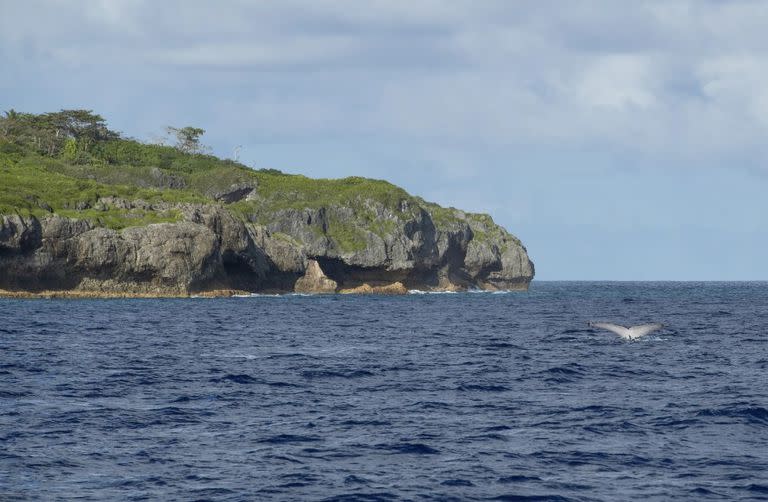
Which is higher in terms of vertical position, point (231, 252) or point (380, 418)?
point (231, 252)

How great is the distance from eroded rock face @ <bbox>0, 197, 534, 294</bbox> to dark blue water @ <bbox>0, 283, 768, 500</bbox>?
5991 cm

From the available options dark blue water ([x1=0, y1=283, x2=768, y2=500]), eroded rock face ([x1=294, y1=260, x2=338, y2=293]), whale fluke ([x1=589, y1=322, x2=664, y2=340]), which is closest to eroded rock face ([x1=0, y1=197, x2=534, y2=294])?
eroded rock face ([x1=294, y1=260, x2=338, y2=293])

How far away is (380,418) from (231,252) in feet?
354

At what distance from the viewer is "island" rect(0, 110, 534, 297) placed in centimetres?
11894

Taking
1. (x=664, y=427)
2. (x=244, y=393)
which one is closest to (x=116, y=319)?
(x=244, y=393)

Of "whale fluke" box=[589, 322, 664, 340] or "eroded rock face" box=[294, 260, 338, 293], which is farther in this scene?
"eroded rock face" box=[294, 260, 338, 293]

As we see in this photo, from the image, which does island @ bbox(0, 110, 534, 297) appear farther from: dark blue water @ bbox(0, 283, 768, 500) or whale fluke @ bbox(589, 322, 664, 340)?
whale fluke @ bbox(589, 322, 664, 340)

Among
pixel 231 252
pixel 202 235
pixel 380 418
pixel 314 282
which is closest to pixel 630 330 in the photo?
pixel 380 418

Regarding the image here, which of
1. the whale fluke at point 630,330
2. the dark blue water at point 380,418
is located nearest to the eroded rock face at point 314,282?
the dark blue water at point 380,418

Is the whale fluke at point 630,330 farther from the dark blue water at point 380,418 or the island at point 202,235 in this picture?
the island at point 202,235

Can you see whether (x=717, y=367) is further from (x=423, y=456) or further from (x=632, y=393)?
(x=423, y=456)

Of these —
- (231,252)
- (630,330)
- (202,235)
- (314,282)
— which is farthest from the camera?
(314,282)

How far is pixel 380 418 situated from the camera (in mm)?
31453

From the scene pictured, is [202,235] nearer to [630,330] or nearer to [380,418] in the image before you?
[630,330]
